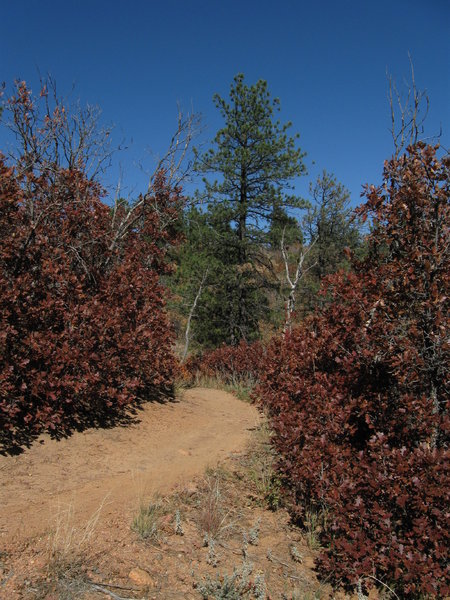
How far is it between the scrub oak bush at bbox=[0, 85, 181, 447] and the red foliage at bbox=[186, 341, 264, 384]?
14.2ft

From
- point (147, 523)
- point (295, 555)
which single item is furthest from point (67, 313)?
point (295, 555)

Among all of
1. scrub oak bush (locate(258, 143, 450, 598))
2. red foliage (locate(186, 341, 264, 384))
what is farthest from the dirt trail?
red foliage (locate(186, 341, 264, 384))

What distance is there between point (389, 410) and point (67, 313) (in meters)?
4.03

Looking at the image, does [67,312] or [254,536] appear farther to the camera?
[67,312]

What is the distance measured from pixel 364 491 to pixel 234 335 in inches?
501

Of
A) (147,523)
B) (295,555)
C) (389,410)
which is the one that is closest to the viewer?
(147,523)

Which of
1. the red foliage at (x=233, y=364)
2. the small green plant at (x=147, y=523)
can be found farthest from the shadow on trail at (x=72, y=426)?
the red foliage at (x=233, y=364)

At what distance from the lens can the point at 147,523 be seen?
375 cm

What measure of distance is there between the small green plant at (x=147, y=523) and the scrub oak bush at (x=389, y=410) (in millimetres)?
1323

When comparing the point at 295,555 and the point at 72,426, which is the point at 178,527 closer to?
the point at 295,555

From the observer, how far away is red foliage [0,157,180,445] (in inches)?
214

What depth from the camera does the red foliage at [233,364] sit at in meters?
12.7

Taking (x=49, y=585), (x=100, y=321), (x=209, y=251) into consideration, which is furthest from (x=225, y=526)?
(x=209, y=251)

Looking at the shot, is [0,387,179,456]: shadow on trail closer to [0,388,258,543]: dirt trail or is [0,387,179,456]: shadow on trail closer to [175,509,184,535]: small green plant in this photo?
[0,388,258,543]: dirt trail
